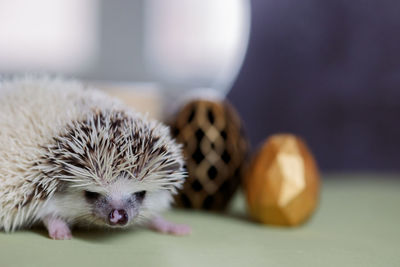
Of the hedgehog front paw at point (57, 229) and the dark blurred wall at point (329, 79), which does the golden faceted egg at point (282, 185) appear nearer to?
the hedgehog front paw at point (57, 229)

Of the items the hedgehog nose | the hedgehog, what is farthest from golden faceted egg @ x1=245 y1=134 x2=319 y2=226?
the hedgehog nose

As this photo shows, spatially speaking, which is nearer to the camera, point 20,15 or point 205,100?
point 205,100

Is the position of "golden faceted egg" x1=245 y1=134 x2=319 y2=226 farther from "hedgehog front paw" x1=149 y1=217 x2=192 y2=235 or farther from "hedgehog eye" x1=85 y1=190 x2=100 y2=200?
"hedgehog eye" x1=85 y1=190 x2=100 y2=200

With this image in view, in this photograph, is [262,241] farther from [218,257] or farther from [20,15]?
[20,15]

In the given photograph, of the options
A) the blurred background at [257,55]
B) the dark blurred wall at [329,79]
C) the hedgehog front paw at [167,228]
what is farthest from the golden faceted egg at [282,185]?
the dark blurred wall at [329,79]

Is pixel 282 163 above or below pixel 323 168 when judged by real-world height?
above

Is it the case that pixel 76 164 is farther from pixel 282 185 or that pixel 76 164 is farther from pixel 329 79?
pixel 329 79

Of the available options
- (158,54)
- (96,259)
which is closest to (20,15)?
(158,54)
